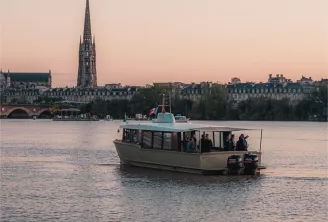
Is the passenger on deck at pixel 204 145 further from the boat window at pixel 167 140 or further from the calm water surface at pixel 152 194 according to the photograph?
the boat window at pixel 167 140

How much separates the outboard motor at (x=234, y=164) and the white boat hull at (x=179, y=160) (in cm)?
19

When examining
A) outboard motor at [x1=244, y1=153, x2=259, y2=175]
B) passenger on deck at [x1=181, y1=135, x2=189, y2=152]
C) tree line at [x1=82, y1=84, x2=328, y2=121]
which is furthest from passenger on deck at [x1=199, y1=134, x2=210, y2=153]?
tree line at [x1=82, y1=84, x2=328, y2=121]

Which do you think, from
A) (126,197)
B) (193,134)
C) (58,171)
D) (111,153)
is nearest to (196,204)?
(126,197)

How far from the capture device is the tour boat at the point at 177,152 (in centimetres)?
3703

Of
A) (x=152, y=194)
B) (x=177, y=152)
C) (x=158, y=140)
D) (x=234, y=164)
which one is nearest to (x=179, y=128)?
Result: (x=177, y=152)

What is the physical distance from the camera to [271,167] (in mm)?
45438

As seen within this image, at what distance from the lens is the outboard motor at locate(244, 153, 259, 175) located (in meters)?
37.5

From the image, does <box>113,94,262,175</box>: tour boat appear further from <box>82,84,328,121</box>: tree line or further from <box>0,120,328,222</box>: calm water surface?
<box>82,84,328,121</box>: tree line

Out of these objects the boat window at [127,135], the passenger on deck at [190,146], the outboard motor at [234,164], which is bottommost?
the outboard motor at [234,164]

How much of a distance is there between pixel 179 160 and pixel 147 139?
9.76ft

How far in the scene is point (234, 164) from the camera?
121 ft

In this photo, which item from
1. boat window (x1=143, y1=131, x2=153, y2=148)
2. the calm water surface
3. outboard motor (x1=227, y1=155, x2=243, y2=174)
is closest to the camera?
the calm water surface

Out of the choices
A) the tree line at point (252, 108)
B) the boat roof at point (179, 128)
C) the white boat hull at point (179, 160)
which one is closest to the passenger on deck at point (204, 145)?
the white boat hull at point (179, 160)

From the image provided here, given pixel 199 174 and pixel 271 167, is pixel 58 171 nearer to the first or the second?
pixel 199 174
